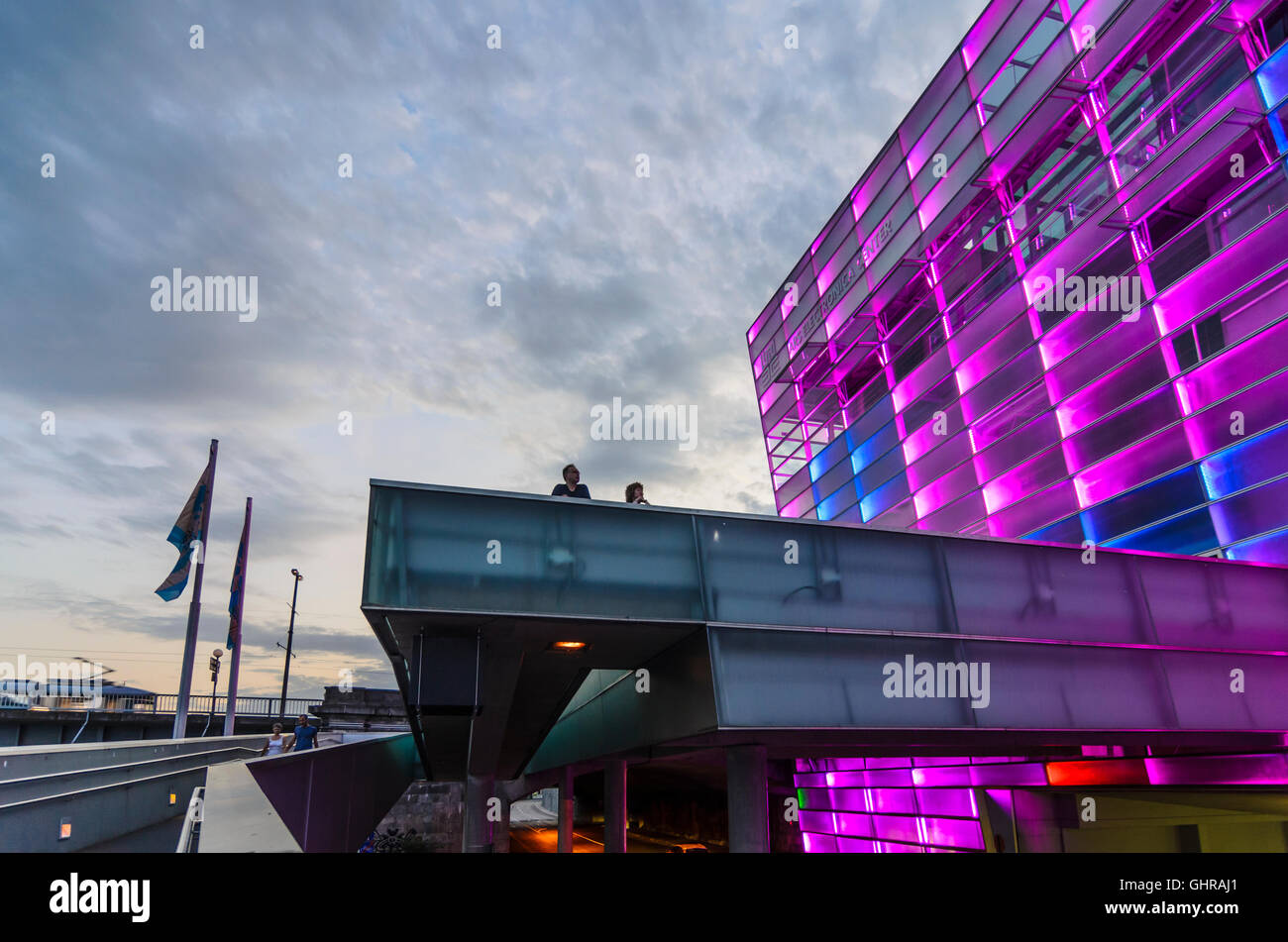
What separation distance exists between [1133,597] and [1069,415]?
10019mm

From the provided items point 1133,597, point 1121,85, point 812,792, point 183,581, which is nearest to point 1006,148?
point 1121,85

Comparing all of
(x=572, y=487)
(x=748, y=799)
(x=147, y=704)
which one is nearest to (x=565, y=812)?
(x=748, y=799)

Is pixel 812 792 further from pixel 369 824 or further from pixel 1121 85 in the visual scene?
pixel 1121 85

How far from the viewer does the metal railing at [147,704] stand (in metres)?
49.2

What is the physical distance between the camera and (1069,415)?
21891mm

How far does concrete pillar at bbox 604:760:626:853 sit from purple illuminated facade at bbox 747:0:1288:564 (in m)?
13.5

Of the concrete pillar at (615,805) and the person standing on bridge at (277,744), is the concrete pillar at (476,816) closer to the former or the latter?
the concrete pillar at (615,805)

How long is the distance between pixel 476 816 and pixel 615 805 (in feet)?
17.4

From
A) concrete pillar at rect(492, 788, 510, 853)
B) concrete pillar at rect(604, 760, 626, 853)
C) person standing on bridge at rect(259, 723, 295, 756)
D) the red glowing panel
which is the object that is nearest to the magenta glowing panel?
the red glowing panel

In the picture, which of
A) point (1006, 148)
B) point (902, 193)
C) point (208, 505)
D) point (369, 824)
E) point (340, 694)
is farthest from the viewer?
point (340, 694)

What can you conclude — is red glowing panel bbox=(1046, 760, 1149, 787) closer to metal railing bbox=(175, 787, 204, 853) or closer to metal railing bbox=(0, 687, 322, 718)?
metal railing bbox=(175, 787, 204, 853)
